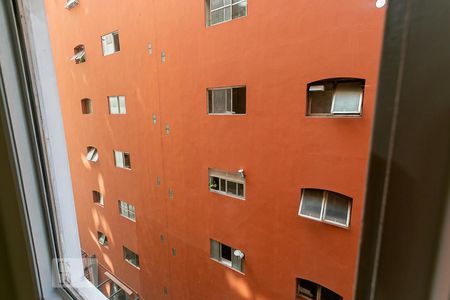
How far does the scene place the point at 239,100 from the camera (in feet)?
6.99

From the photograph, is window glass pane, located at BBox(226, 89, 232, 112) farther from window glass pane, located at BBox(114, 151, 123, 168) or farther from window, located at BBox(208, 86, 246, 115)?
window glass pane, located at BBox(114, 151, 123, 168)

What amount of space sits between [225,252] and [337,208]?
1.45m

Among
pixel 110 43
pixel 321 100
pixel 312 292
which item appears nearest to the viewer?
pixel 321 100

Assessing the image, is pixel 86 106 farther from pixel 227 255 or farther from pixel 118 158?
pixel 227 255

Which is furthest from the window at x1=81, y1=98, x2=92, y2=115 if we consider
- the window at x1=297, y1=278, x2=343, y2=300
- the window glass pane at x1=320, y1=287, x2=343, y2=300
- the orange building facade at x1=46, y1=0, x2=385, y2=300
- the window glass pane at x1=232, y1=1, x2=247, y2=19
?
the window glass pane at x1=320, y1=287, x2=343, y2=300

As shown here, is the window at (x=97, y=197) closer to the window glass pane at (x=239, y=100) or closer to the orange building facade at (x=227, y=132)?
the orange building facade at (x=227, y=132)

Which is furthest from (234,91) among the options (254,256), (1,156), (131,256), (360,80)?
(131,256)

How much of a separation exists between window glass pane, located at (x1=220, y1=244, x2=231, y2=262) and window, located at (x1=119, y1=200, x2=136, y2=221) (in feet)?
5.90

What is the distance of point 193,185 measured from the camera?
106 inches

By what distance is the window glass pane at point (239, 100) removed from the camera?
6.87 ft

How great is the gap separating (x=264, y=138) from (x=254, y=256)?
4.10 feet

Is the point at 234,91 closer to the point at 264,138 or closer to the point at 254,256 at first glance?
the point at 264,138

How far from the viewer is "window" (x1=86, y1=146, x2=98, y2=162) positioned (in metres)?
4.07

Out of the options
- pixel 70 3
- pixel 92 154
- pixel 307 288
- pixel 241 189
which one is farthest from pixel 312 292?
pixel 70 3
